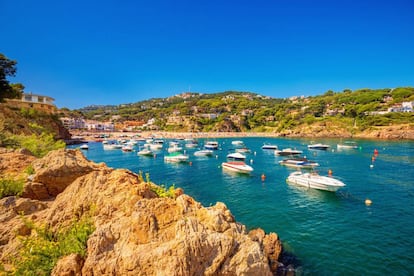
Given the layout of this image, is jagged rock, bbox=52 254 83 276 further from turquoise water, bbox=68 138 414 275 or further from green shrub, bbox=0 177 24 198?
turquoise water, bbox=68 138 414 275

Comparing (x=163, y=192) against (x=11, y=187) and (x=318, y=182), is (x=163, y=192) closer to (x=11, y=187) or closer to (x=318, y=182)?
(x=11, y=187)

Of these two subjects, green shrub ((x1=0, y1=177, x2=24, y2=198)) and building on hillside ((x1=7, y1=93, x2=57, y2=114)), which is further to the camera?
building on hillside ((x1=7, y1=93, x2=57, y2=114))

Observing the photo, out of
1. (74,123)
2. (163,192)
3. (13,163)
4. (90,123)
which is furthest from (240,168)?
(90,123)

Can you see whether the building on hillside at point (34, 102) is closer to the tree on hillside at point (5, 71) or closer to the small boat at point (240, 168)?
the tree on hillside at point (5, 71)

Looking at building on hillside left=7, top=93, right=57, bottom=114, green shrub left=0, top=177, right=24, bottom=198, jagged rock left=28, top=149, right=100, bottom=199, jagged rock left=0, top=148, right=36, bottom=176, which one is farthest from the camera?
building on hillside left=7, top=93, right=57, bottom=114

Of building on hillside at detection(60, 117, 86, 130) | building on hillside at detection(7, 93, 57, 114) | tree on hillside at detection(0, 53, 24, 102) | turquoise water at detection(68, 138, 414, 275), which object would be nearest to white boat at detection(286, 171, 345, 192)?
turquoise water at detection(68, 138, 414, 275)

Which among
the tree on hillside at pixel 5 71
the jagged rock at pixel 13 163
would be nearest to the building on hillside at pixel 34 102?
the tree on hillside at pixel 5 71

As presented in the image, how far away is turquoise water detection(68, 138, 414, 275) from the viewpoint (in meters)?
14.7

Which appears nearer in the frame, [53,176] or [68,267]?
[68,267]

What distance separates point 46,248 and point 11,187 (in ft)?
15.7

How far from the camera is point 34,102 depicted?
7712 cm

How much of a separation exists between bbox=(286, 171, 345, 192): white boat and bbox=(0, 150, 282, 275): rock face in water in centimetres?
2562

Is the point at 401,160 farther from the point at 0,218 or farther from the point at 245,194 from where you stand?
the point at 0,218

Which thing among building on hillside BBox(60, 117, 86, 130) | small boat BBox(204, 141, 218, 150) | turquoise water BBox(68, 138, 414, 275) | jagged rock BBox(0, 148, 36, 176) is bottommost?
turquoise water BBox(68, 138, 414, 275)
